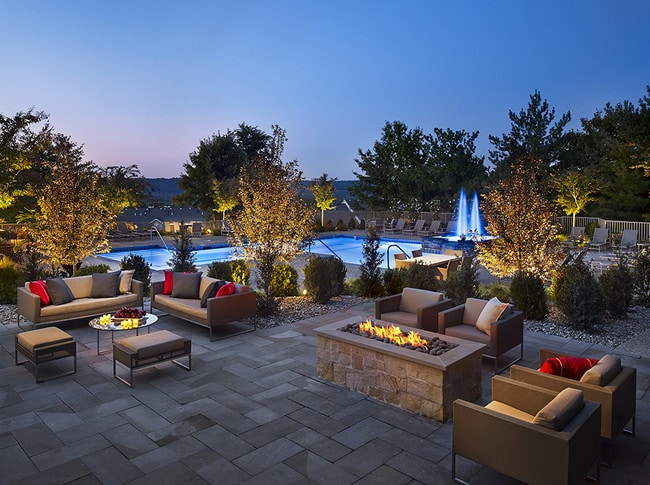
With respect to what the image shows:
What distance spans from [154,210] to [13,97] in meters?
12.0

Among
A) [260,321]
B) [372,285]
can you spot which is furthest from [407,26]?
[260,321]

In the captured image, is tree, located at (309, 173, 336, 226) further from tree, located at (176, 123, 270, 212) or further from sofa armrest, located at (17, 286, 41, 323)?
sofa armrest, located at (17, 286, 41, 323)

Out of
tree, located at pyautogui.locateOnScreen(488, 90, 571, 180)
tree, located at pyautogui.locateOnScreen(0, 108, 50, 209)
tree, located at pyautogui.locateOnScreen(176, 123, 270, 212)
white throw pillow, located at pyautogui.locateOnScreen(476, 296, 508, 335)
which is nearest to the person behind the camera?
white throw pillow, located at pyautogui.locateOnScreen(476, 296, 508, 335)

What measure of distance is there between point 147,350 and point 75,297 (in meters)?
3.38

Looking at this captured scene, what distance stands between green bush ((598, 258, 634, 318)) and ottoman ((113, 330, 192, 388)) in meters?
7.06

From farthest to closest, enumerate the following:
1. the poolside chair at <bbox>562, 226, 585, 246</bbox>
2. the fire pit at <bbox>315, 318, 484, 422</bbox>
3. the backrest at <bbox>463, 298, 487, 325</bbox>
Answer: the poolside chair at <bbox>562, 226, 585, 246</bbox> < the backrest at <bbox>463, 298, 487, 325</bbox> < the fire pit at <bbox>315, 318, 484, 422</bbox>

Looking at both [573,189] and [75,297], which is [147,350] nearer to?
[75,297]

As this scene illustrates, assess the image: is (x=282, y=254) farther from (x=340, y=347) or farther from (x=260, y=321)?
(x=340, y=347)

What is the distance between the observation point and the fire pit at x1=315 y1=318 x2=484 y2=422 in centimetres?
470

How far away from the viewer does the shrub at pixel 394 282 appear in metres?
10.2

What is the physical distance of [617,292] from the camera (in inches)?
329

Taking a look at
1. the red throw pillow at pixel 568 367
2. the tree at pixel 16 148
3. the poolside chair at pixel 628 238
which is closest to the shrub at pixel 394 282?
the red throw pillow at pixel 568 367

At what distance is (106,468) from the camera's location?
3.86 metres

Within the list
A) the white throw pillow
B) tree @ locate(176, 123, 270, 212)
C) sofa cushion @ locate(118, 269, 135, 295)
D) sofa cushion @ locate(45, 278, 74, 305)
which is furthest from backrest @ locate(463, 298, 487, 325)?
tree @ locate(176, 123, 270, 212)
